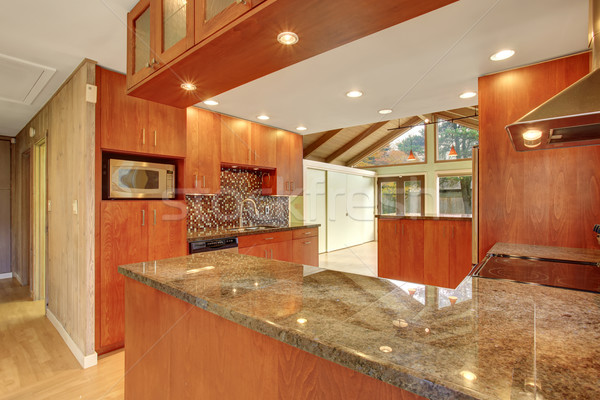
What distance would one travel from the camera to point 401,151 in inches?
347

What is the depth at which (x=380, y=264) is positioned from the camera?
4.02 m

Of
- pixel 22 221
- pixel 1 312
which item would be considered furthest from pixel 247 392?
pixel 22 221

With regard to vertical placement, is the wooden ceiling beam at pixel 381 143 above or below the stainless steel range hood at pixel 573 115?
above

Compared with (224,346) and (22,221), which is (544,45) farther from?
(22,221)

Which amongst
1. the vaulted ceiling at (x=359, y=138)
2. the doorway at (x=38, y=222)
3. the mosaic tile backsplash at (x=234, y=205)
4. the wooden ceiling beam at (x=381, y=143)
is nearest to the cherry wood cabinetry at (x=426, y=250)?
the mosaic tile backsplash at (x=234, y=205)

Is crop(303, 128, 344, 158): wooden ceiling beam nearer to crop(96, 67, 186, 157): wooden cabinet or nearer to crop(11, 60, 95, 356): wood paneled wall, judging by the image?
crop(96, 67, 186, 157): wooden cabinet

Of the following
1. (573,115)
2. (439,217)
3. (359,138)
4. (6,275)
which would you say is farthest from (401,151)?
(6,275)

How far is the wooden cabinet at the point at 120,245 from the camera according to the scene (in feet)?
7.45

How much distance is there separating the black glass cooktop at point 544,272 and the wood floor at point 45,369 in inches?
90.2

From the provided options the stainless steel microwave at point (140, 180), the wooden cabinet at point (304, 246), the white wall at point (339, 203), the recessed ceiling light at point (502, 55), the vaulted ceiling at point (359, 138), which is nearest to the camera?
the recessed ceiling light at point (502, 55)

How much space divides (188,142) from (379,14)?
8.33 ft

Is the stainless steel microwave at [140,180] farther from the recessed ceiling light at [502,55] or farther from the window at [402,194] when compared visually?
the window at [402,194]

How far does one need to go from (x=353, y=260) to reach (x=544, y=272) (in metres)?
4.91

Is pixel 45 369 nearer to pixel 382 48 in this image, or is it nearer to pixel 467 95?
pixel 382 48
